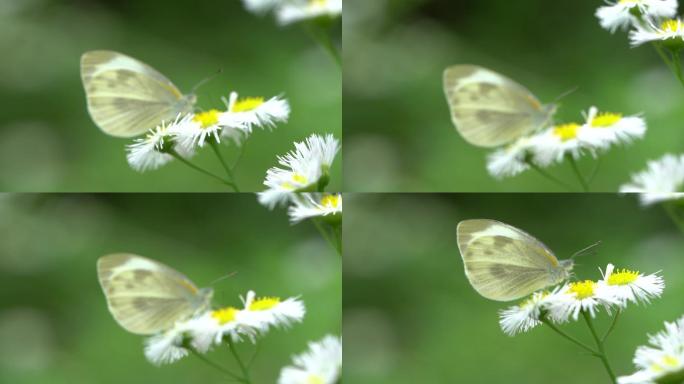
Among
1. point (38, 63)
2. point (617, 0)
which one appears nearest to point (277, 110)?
point (617, 0)

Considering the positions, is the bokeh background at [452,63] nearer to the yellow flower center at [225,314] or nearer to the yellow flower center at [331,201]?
the yellow flower center at [331,201]

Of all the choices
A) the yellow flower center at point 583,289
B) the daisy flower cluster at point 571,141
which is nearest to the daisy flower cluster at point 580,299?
the yellow flower center at point 583,289

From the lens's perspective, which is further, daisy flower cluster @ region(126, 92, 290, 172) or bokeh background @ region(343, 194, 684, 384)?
bokeh background @ region(343, 194, 684, 384)

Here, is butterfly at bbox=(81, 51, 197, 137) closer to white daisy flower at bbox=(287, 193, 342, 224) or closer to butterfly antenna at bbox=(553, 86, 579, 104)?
white daisy flower at bbox=(287, 193, 342, 224)

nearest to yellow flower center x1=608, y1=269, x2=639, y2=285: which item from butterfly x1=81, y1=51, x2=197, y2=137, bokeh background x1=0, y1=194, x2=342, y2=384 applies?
bokeh background x1=0, y1=194, x2=342, y2=384

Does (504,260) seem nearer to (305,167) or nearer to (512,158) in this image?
(512,158)

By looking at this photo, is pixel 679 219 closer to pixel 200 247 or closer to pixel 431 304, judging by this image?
pixel 431 304
